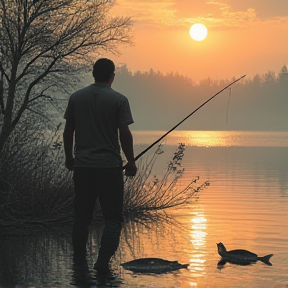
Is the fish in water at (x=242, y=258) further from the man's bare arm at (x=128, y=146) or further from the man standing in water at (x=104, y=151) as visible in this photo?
the man's bare arm at (x=128, y=146)

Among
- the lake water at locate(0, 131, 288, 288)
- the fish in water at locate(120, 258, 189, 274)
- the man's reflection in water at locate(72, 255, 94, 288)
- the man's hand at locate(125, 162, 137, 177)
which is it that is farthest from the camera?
the fish in water at locate(120, 258, 189, 274)

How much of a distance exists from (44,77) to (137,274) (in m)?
9.41

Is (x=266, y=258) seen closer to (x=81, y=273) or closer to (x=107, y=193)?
(x=107, y=193)

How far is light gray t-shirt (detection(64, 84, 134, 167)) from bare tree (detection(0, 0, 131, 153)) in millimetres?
6044

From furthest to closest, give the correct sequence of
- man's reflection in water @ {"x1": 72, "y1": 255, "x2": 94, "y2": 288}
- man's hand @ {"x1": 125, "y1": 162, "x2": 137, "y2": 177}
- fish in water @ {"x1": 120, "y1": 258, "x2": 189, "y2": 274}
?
fish in water @ {"x1": 120, "y1": 258, "x2": 189, "y2": 274} < man's hand @ {"x1": 125, "y1": 162, "x2": 137, "y2": 177} < man's reflection in water @ {"x1": 72, "y1": 255, "x2": 94, "y2": 288}

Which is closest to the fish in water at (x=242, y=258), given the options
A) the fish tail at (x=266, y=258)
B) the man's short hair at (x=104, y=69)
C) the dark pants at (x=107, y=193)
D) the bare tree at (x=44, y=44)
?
the fish tail at (x=266, y=258)

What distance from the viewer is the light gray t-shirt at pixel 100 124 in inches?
301

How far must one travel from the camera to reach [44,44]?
15.3m

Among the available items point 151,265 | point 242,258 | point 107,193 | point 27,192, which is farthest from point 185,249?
point 27,192

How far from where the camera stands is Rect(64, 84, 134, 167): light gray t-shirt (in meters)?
7.64

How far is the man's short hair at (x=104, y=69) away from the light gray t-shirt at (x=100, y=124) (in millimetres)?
141

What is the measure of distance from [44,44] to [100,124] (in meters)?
7.94

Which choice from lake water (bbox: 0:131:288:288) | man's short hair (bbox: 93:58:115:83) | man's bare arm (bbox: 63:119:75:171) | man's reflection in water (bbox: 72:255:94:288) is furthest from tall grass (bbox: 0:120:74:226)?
man's short hair (bbox: 93:58:115:83)

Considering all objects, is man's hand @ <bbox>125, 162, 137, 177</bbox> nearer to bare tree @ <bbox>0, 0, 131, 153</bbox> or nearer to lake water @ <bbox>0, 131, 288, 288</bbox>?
lake water @ <bbox>0, 131, 288, 288</bbox>
